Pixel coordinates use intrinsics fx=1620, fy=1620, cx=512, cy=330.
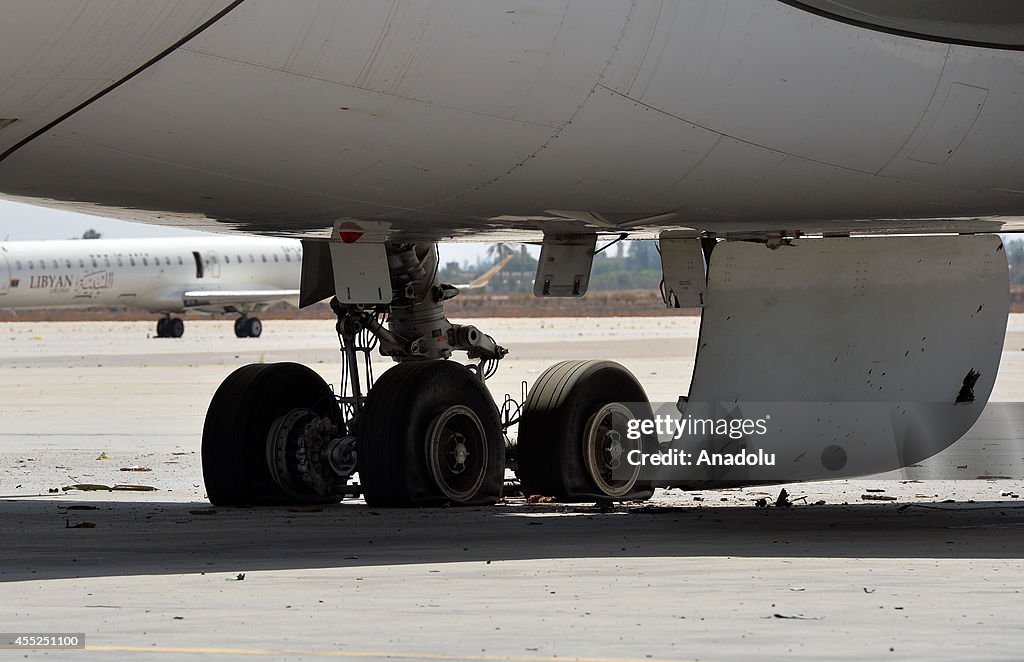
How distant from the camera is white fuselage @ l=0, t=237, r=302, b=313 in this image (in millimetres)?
59500

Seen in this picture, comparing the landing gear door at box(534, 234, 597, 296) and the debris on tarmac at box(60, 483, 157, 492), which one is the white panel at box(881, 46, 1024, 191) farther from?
the debris on tarmac at box(60, 483, 157, 492)

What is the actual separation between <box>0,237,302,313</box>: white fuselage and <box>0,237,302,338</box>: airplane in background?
37 mm

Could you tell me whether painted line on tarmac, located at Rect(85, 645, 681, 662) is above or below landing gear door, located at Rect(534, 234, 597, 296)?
below

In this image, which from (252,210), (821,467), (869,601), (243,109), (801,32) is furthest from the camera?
(821,467)

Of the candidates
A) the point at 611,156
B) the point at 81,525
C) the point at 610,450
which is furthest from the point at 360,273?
the point at 610,450

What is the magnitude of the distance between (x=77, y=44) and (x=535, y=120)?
2.33 meters

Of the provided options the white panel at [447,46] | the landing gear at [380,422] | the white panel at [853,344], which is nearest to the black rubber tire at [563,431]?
the landing gear at [380,422]

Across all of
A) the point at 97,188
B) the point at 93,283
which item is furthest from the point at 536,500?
the point at 93,283

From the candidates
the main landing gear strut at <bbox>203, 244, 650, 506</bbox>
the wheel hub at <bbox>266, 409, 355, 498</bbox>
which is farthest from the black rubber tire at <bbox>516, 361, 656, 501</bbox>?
the wheel hub at <bbox>266, 409, 355, 498</bbox>

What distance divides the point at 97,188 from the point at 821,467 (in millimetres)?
4910

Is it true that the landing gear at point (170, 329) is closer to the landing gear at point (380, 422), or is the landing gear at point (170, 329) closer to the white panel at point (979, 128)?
the landing gear at point (380, 422)

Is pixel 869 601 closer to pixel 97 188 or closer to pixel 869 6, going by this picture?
pixel 869 6

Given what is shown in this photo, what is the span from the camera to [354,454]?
37.7ft

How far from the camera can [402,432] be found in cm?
1038
